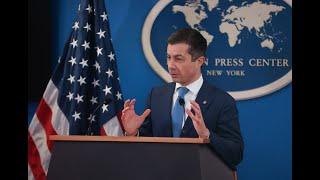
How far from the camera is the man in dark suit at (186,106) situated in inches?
151

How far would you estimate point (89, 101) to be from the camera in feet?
13.4

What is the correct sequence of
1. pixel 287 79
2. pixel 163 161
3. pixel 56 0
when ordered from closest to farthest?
pixel 163 161 < pixel 287 79 < pixel 56 0

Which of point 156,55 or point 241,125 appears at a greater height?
point 156,55

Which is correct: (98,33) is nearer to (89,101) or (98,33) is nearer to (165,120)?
(89,101)

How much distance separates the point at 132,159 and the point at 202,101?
859 millimetres

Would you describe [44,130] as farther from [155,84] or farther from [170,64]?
[170,64]

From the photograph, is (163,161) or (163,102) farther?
(163,102)

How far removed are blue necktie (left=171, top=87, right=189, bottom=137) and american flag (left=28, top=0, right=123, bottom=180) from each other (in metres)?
0.41

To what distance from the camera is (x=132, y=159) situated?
3309mm

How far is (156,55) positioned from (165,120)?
509 millimetres

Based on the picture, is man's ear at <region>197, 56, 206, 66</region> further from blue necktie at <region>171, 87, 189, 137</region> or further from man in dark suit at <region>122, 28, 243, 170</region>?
blue necktie at <region>171, 87, 189, 137</region>

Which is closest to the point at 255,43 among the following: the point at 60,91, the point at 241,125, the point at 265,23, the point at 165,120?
the point at 265,23

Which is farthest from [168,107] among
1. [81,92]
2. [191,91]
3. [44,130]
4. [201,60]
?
[44,130]

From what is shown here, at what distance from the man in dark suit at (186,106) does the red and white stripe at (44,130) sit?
1.82 ft
